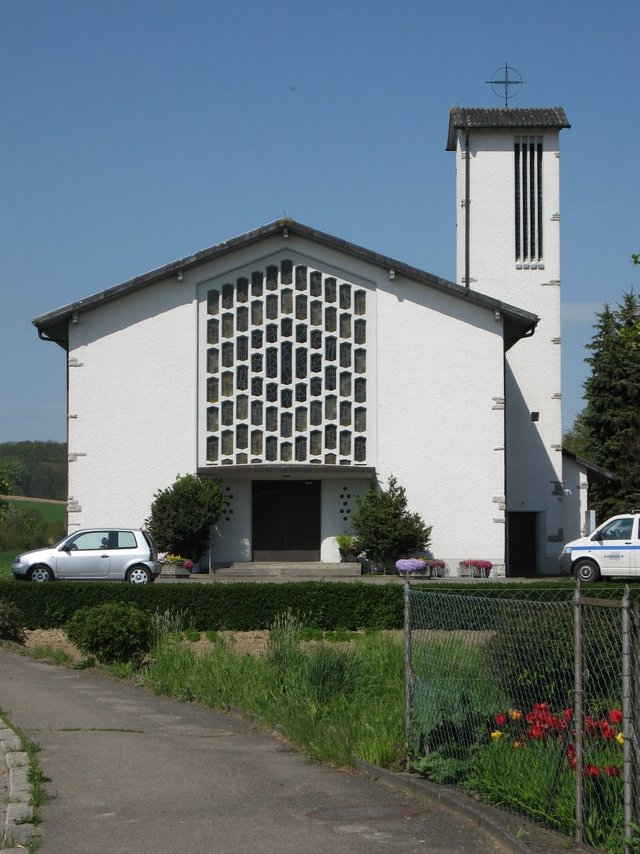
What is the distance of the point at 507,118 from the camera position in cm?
4025

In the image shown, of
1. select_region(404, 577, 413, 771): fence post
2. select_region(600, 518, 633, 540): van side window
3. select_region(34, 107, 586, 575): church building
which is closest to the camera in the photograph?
select_region(404, 577, 413, 771): fence post

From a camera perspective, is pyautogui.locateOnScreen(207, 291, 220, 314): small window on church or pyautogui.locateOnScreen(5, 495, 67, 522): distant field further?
pyautogui.locateOnScreen(5, 495, 67, 522): distant field

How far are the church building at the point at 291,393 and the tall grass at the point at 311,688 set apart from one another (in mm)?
19050

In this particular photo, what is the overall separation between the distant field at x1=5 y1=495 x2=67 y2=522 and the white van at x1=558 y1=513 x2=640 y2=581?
4255cm

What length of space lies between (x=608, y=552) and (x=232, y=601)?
12.9 meters

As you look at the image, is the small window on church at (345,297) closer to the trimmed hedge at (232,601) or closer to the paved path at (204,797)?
the trimmed hedge at (232,601)

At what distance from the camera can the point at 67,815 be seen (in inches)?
317

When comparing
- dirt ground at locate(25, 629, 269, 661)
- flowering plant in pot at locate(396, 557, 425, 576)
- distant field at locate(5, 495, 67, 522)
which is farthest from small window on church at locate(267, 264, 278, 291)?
distant field at locate(5, 495, 67, 522)

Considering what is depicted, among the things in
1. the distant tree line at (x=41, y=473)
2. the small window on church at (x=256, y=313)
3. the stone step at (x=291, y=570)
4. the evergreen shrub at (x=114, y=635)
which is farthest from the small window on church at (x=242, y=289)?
the distant tree line at (x=41, y=473)

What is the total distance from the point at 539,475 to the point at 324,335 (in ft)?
29.8

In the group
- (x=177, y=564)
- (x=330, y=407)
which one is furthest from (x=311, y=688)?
(x=330, y=407)

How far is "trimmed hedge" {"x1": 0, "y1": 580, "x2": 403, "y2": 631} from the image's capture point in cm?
2184

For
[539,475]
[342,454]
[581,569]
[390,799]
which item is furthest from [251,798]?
[539,475]

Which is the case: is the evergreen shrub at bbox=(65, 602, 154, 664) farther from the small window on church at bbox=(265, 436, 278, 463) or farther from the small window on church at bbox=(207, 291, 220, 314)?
the small window on church at bbox=(207, 291, 220, 314)
